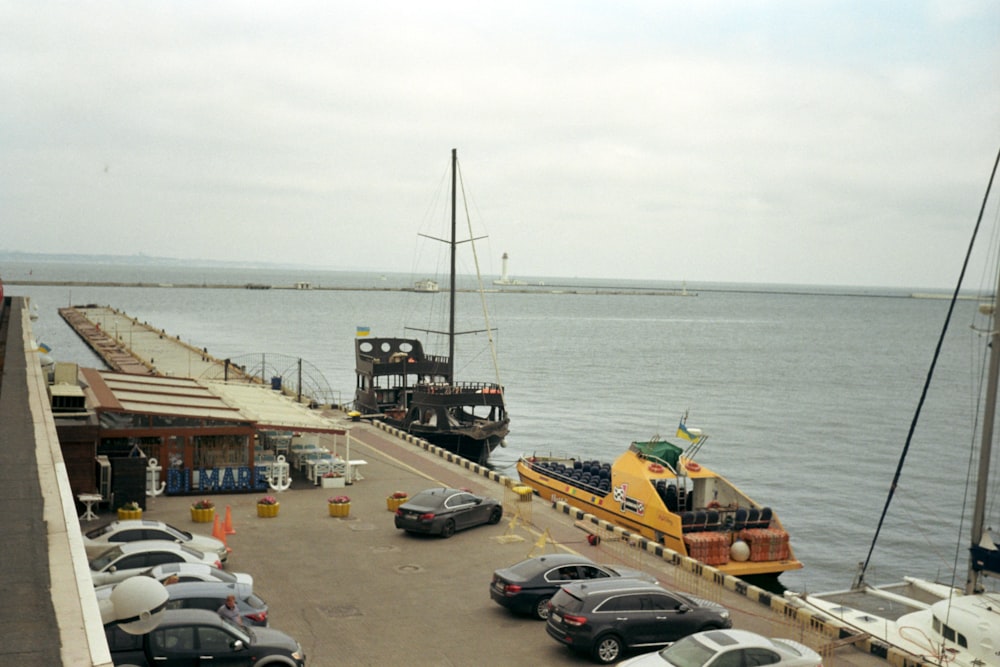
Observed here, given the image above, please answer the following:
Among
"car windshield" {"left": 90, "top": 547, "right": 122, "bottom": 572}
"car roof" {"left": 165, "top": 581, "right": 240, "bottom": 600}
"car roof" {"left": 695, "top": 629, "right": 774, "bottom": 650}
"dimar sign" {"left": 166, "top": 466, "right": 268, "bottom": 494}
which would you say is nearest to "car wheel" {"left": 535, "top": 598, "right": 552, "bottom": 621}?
"car roof" {"left": 695, "top": 629, "right": 774, "bottom": 650}

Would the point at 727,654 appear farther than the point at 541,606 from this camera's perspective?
No

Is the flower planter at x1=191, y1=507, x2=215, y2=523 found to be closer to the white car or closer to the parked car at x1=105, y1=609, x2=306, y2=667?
the white car

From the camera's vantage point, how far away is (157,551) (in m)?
16.8

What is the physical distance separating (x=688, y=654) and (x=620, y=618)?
87.0 inches

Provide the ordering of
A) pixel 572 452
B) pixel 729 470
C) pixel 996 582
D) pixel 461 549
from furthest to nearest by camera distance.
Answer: pixel 572 452
pixel 729 470
pixel 996 582
pixel 461 549

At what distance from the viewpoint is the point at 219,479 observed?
27.7m

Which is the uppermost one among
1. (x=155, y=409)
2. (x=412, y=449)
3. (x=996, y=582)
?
(x=155, y=409)

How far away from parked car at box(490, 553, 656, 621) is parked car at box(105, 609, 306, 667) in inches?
196

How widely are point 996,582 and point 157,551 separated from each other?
28.2m

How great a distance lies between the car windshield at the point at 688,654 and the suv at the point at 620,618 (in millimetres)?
1761

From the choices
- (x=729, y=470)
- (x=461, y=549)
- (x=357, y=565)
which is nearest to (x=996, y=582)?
(x=729, y=470)

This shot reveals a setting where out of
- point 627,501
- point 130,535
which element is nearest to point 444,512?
point 627,501

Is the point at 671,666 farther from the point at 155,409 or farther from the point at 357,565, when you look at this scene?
the point at 155,409

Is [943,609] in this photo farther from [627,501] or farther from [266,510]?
[266,510]
